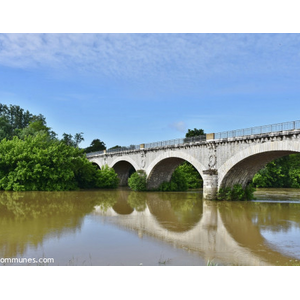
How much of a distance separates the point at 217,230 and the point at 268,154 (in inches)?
395

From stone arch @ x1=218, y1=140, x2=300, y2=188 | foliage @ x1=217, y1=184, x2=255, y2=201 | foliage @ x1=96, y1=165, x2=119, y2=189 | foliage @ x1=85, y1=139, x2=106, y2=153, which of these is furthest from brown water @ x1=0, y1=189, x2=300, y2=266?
foliage @ x1=85, y1=139, x2=106, y2=153

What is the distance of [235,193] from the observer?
2431cm

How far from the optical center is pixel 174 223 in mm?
15359

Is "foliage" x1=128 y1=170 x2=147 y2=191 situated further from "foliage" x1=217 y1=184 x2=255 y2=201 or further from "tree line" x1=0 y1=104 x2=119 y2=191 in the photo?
"foliage" x1=217 y1=184 x2=255 y2=201

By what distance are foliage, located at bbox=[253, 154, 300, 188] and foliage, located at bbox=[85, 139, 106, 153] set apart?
40099 mm

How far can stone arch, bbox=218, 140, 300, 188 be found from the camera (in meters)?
19.0

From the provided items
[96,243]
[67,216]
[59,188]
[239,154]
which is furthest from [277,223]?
[59,188]

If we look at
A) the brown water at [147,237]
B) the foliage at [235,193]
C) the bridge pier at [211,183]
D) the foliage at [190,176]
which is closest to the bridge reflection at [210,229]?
the brown water at [147,237]

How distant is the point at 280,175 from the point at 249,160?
23465 millimetres

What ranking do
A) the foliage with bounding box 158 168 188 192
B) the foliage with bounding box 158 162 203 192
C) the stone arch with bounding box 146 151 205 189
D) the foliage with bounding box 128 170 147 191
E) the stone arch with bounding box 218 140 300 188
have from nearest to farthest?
the stone arch with bounding box 218 140 300 188
the stone arch with bounding box 146 151 205 189
the foliage with bounding box 128 170 147 191
the foliage with bounding box 158 162 203 192
the foliage with bounding box 158 168 188 192

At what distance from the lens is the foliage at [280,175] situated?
140ft

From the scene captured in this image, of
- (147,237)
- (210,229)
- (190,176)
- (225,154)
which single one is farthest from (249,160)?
(190,176)

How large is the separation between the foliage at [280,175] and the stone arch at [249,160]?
1939 cm

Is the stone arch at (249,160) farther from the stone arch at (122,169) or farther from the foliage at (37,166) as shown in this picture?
the stone arch at (122,169)
